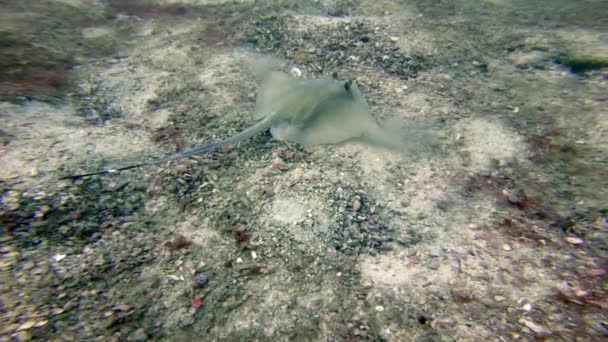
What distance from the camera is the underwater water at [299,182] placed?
2.66 metres

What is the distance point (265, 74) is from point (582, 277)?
4.92 metres

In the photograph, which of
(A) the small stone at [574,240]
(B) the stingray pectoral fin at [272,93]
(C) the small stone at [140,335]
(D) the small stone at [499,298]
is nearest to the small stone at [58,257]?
(C) the small stone at [140,335]

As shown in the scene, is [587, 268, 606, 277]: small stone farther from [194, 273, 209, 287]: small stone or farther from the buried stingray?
[194, 273, 209, 287]: small stone

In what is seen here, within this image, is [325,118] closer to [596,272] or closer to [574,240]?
[574,240]

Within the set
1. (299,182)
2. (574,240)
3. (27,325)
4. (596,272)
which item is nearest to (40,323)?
(27,325)

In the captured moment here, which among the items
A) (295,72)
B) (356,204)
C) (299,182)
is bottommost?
(356,204)

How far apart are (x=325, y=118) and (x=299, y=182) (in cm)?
110

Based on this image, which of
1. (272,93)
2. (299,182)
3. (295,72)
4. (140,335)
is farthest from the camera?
(295,72)

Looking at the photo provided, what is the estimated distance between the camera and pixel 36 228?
2906 mm

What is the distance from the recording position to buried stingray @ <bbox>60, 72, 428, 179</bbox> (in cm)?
427

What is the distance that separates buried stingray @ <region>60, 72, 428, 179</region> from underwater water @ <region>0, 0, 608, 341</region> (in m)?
0.03

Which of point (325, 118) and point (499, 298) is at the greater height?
point (325, 118)

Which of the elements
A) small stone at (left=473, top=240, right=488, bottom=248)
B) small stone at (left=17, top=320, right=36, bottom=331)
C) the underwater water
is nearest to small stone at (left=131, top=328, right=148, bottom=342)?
the underwater water

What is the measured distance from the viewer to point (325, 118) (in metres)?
4.40
